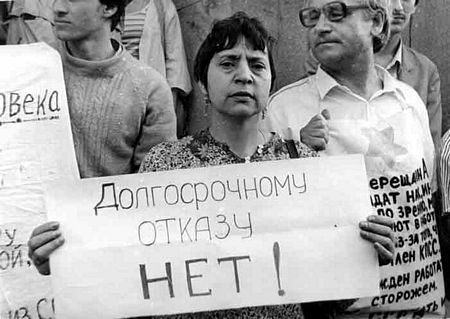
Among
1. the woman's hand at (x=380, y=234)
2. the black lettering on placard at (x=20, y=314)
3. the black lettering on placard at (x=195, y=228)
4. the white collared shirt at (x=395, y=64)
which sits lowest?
the black lettering on placard at (x=20, y=314)

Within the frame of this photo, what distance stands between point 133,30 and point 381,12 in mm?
1299

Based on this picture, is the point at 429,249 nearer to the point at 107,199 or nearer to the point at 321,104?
the point at 321,104

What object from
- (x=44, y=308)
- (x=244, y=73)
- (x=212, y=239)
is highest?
(x=244, y=73)

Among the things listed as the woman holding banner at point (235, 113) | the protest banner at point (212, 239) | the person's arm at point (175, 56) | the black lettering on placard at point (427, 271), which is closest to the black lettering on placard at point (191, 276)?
the protest banner at point (212, 239)

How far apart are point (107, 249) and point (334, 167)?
682mm

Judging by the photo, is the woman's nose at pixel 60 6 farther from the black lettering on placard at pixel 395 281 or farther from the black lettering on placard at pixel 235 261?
the black lettering on placard at pixel 395 281

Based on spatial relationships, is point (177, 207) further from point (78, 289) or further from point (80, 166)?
point (80, 166)

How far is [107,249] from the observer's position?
10.6ft

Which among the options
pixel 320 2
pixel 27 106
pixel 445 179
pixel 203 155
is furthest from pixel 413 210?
pixel 27 106

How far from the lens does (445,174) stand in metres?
4.01

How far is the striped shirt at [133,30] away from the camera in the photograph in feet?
16.2

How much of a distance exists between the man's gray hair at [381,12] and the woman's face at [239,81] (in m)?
0.72

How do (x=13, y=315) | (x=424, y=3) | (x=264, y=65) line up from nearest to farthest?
(x=264, y=65) < (x=13, y=315) < (x=424, y=3)

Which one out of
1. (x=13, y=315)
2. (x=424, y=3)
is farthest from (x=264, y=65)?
(x=424, y=3)
